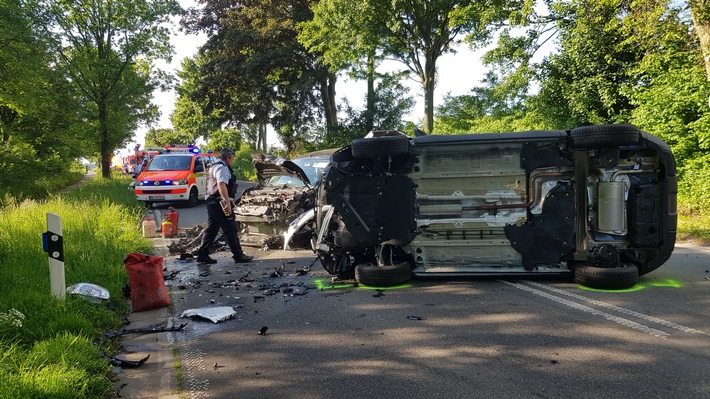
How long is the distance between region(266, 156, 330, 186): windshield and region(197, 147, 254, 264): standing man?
218cm

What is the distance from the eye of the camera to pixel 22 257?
683 centimetres

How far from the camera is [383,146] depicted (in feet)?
19.3

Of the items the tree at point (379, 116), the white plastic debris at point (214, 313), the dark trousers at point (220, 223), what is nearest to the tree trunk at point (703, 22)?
the dark trousers at point (220, 223)

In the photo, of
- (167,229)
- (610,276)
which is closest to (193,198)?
(167,229)

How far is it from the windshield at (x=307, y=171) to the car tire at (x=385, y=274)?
422 centimetres

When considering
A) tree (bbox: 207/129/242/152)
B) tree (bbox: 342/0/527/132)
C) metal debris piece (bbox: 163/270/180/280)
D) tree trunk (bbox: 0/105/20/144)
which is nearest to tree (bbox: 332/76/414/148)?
tree (bbox: 342/0/527/132)

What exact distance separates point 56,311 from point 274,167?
5768 mm

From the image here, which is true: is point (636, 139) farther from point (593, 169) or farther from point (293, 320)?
point (293, 320)

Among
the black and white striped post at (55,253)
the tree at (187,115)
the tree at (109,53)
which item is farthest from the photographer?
the tree at (187,115)

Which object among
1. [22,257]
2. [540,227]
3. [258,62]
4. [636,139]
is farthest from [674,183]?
[258,62]

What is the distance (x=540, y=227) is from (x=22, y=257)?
6.83 metres

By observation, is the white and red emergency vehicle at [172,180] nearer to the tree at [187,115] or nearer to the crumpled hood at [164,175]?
the crumpled hood at [164,175]

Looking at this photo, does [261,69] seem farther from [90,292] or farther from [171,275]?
[90,292]

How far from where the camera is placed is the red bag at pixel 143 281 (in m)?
5.62
